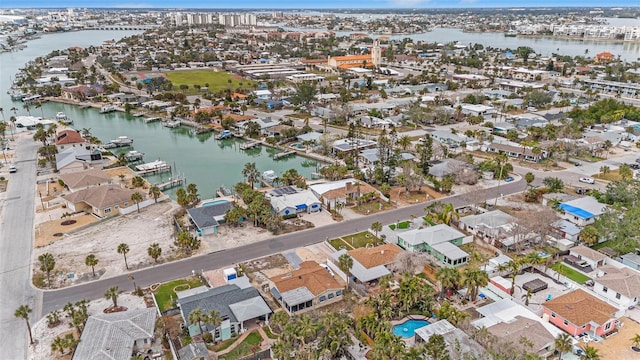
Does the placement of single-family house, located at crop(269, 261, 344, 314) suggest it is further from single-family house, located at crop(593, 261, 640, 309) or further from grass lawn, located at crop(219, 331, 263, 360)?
single-family house, located at crop(593, 261, 640, 309)

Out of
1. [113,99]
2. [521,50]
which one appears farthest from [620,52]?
[113,99]

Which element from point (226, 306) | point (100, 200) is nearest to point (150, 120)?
point (100, 200)

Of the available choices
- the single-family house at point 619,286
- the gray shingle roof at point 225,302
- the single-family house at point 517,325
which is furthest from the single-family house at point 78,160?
the single-family house at point 619,286

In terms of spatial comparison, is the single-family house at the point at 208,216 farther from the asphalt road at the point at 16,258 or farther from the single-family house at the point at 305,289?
the asphalt road at the point at 16,258

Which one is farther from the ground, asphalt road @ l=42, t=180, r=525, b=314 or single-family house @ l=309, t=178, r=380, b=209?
single-family house @ l=309, t=178, r=380, b=209

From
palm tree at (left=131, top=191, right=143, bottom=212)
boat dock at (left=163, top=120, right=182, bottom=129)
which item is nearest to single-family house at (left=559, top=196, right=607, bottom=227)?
palm tree at (left=131, top=191, right=143, bottom=212)

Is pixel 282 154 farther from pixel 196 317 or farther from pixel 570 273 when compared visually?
pixel 570 273
